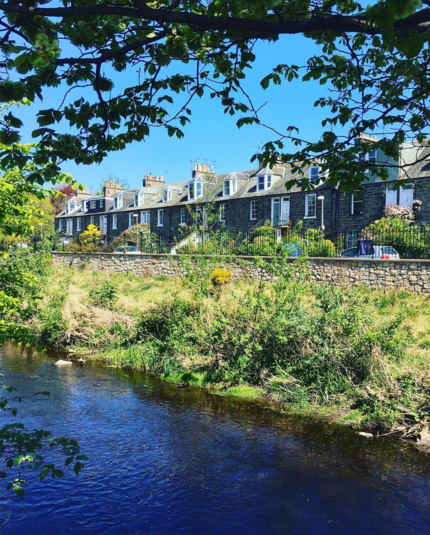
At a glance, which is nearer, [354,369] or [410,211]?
[354,369]

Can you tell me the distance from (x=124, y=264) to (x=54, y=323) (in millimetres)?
10807

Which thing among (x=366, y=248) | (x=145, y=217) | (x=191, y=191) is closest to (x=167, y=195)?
(x=145, y=217)

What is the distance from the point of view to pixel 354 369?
12.2 metres

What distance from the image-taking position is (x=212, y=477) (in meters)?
8.47

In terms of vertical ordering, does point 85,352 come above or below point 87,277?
below

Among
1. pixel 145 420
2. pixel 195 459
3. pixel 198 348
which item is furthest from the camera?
pixel 198 348

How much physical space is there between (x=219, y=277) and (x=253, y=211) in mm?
20366

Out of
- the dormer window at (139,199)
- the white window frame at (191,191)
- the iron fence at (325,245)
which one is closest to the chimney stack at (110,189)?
the dormer window at (139,199)

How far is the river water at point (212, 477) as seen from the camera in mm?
7000

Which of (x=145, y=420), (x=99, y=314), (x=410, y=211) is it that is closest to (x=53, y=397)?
(x=145, y=420)

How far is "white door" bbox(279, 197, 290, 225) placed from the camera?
1485 inches

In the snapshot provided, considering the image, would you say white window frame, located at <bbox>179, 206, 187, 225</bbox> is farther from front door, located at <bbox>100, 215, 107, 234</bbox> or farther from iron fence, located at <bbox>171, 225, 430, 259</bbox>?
iron fence, located at <bbox>171, 225, 430, 259</bbox>

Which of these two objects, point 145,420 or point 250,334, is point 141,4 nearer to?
point 145,420

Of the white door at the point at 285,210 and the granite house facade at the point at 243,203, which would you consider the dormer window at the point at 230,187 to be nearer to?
the granite house facade at the point at 243,203
